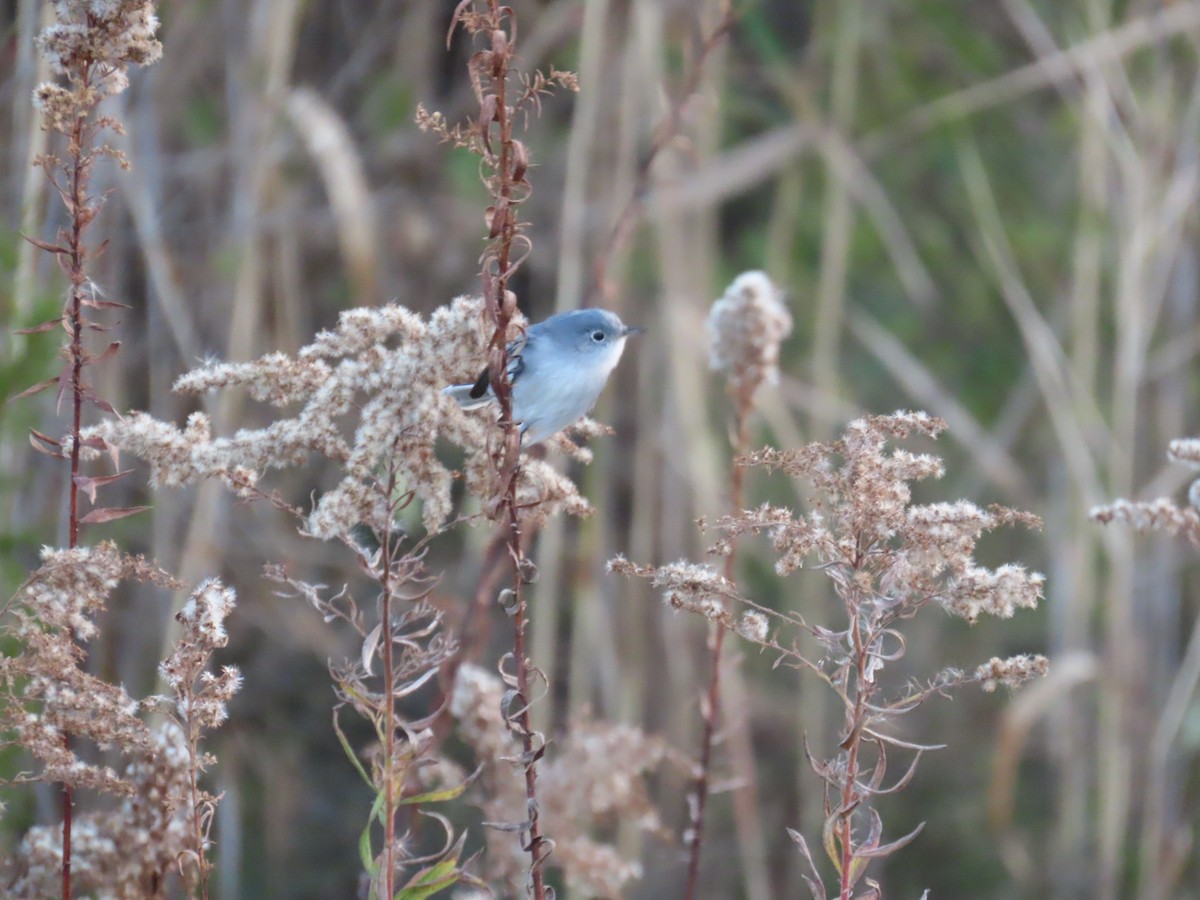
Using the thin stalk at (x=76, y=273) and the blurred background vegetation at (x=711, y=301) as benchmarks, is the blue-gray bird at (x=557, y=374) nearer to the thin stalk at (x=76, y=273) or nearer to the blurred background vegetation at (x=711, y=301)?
the blurred background vegetation at (x=711, y=301)

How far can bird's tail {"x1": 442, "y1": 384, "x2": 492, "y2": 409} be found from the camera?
125cm

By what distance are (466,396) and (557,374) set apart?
0.61 feet

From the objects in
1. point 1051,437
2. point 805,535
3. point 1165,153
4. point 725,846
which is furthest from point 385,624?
point 1051,437

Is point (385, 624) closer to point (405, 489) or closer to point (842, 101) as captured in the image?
point (405, 489)

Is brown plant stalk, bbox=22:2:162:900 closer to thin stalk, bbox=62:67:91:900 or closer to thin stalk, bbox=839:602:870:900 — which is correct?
thin stalk, bbox=62:67:91:900

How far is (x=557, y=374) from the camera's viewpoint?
1455 millimetres

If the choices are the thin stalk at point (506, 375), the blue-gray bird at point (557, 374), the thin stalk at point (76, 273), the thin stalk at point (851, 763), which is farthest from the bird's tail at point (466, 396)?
the thin stalk at point (851, 763)

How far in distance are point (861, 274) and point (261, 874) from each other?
255 centimetres

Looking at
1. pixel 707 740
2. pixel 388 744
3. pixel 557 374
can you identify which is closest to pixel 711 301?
pixel 557 374

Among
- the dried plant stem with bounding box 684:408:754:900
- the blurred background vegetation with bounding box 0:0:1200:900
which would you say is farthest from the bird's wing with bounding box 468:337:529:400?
the blurred background vegetation with bounding box 0:0:1200:900

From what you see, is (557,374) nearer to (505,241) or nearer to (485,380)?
(485,380)

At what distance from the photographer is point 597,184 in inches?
122

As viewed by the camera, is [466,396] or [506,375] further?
[466,396]

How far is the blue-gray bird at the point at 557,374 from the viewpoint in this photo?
4.58 ft
